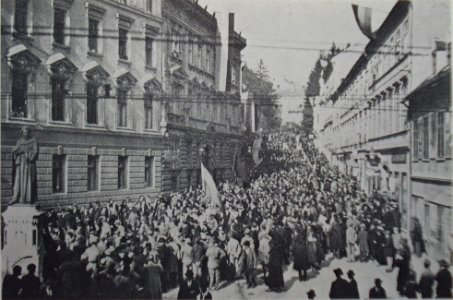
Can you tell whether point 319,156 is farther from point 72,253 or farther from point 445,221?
point 72,253

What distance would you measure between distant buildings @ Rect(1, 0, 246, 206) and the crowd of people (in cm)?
70

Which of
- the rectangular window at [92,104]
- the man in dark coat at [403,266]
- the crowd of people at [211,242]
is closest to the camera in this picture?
the crowd of people at [211,242]

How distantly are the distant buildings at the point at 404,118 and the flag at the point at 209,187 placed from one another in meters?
3.84

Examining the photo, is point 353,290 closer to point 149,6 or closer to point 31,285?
point 31,285

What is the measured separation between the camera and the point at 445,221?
325 inches

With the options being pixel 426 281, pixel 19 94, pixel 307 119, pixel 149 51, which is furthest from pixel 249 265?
pixel 19 94

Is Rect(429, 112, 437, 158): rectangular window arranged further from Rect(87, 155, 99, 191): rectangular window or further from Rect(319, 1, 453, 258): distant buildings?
Rect(87, 155, 99, 191): rectangular window

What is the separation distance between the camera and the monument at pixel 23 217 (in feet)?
27.5

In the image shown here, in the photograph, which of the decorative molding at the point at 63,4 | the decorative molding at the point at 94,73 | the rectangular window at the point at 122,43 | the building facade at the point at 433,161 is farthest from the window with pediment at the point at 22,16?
the building facade at the point at 433,161

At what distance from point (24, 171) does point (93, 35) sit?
12.2 feet

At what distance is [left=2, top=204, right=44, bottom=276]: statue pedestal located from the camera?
27.5ft

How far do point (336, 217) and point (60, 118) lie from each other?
24.6ft

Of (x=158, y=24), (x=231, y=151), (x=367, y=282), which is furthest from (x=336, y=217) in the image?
(x=158, y=24)

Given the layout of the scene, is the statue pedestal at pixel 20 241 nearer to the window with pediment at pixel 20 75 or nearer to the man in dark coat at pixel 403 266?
the window with pediment at pixel 20 75
